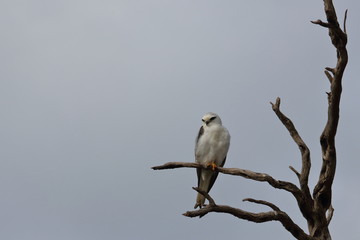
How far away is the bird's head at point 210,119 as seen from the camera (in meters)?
16.3

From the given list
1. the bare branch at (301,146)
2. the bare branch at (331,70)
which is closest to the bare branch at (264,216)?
the bare branch at (301,146)

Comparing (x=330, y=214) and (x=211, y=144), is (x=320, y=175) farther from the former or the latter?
(x=211, y=144)

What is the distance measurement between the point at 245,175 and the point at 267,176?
0.37 metres

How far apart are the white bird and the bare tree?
2.74m

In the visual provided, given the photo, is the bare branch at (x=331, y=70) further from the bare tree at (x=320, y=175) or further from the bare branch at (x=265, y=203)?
the bare branch at (x=265, y=203)

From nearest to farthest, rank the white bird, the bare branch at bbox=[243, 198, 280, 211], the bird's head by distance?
1. the bare branch at bbox=[243, 198, 280, 211]
2. the white bird
3. the bird's head

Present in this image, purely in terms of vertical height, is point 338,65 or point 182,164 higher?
point 338,65

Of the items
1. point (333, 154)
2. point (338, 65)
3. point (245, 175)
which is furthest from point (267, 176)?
point (338, 65)

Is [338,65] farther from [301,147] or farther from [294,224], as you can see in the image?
[294,224]

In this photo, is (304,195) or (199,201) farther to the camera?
(199,201)

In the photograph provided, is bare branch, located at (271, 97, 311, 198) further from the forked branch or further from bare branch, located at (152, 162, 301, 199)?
the forked branch

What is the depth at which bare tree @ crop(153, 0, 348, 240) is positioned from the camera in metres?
12.5

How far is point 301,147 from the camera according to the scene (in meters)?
13.1

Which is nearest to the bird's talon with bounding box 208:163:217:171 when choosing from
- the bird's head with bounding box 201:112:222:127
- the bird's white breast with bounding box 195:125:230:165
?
the bird's white breast with bounding box 195:125:230:165
